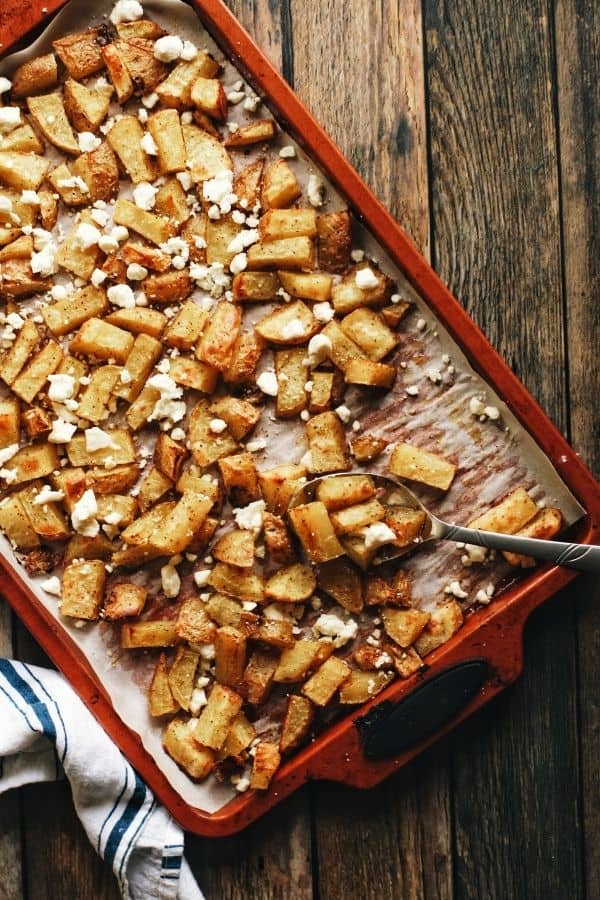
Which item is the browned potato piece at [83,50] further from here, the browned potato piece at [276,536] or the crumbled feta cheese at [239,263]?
the browned potato piece at [276,536]

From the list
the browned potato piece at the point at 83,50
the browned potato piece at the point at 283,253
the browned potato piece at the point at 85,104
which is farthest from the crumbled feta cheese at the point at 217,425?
the browned potato piece at the point at 83,50

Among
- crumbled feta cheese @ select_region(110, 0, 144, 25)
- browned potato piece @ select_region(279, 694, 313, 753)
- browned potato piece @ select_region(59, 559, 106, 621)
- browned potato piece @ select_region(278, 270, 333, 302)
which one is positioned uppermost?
crumbled feta cheese @ select_region(110, 0, 144, 25)

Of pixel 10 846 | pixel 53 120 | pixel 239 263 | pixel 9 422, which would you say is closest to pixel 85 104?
pixel 53 120

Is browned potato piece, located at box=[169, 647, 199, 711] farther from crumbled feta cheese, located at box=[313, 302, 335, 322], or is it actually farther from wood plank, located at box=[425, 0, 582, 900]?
crumbled feta cheese, located at box=[313, 302, 335, 322]

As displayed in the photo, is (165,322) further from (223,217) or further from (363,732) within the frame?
(363,732)

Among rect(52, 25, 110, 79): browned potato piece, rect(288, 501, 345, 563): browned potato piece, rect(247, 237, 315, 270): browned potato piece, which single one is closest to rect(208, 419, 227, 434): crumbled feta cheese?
rect(288, 501, 345, 563): browned potato piece

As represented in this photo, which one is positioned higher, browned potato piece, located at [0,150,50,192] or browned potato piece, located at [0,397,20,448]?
browned potato piece, located at [0,150,50,192]
